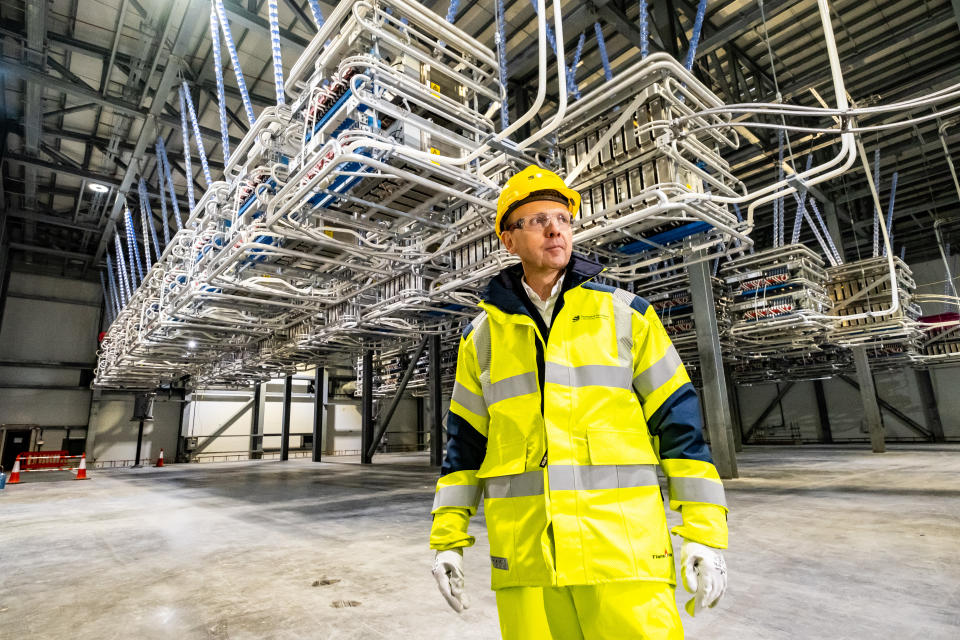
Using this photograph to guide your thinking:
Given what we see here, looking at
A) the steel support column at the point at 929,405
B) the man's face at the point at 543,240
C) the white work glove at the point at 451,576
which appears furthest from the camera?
the steel support column at the point at 929,405

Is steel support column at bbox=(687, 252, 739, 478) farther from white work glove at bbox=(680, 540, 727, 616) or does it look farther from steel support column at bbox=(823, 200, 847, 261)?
steel support column at bbox=(823, 200, 847, 261)

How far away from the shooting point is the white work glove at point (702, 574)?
4.55ft

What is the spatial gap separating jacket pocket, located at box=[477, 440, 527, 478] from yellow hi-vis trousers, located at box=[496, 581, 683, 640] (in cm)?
36

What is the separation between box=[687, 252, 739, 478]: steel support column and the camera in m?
9.07

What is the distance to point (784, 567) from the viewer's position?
12.4ft

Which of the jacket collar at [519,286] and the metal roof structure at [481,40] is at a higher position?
the metal roof structure at [481,40]

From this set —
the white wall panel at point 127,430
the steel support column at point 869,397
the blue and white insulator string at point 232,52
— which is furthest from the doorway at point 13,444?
the steel support column at point 869,397

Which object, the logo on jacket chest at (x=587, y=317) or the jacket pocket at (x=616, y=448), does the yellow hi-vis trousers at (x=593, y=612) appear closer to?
the jacket pocket at (x=616, y=448)

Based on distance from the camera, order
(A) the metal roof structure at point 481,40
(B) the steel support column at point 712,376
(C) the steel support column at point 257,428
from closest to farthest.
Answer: (B) the steel support column at point 712,376 < (A) the metal roof structure at point 481,40 < (C) the steel support column at point 257,428

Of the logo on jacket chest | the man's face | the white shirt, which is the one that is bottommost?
the logo on jacket chest

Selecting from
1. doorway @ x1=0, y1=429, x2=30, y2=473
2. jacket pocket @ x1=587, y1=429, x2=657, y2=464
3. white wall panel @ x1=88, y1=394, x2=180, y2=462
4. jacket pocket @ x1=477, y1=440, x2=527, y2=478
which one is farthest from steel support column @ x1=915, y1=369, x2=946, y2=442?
doorway @ x1=0, y1=429, x2=30, y2=473

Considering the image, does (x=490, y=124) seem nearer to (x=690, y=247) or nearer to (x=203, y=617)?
(x=690, y=247)

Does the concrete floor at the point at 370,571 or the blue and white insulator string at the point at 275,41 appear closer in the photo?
the concrete floor at the point at 370,571

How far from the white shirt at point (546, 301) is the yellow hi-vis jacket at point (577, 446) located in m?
0.02
